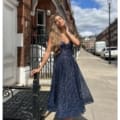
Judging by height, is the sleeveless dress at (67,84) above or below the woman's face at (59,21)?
below

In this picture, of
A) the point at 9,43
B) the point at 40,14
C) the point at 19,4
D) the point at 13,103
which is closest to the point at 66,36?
the point at 13,103

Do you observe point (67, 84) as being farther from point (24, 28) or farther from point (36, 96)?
point (24, 28)

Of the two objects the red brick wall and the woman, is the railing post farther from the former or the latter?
the red brick wall

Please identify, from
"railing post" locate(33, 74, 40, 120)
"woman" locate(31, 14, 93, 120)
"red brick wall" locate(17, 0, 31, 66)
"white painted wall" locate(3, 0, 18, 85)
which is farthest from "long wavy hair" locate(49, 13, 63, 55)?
"red brick wall" locate(17, 0, 31, 66)

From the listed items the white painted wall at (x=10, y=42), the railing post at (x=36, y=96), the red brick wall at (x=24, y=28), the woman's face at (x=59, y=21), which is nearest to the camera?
the woman's face at (x=59, y=21)

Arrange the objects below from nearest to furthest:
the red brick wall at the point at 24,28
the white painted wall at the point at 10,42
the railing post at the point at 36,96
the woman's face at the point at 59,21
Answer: the woman's face at the point at 59,21
the railing post at the point at 36,96
the white painted wall at the point at 10,42
the red brick wall at the point at 24,28

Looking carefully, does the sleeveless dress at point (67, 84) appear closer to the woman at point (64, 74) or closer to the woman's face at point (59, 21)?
the woman at point (64, 74)

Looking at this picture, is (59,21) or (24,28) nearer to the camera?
(59,21)

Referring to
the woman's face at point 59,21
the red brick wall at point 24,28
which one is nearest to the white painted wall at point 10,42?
the red brick wall at point 24,28

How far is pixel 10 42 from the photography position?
392 inches

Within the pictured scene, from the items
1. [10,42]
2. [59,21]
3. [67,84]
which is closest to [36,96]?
[67,84]

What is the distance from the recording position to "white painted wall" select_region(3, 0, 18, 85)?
9258 mm

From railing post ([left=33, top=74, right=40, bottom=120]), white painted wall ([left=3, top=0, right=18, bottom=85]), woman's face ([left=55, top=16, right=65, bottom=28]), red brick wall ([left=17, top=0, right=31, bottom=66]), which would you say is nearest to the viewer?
woman's face ([left=55, top=16, right=65, bottom=28])

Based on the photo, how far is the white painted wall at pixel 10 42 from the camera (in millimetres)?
9258
